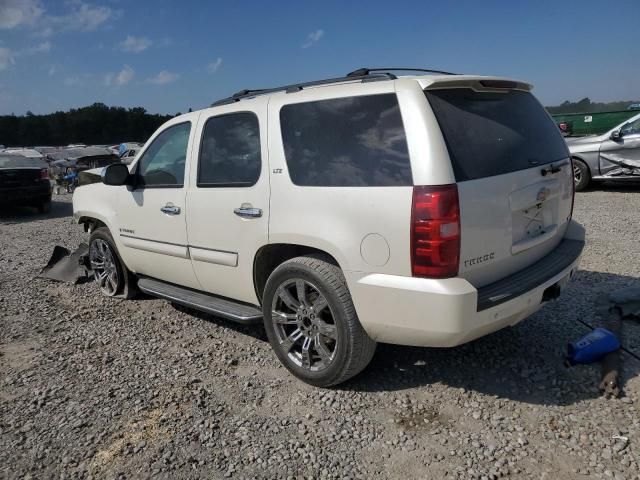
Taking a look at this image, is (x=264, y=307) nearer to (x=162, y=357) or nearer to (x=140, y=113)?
(x=162, y=357)

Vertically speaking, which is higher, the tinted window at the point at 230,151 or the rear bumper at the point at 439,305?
the tinted window at the point at 230,151

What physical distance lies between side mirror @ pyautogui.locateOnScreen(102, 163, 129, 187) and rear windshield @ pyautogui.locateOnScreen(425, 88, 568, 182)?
A: 9.62 ft

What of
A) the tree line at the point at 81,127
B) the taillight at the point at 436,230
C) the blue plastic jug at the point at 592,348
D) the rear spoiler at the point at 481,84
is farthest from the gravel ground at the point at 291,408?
the tree line at the point at 81,127

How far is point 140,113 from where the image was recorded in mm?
67500

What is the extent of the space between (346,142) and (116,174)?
2.45 metres

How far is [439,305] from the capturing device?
8.38ft

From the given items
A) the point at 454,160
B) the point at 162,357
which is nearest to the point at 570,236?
the point at 454,160

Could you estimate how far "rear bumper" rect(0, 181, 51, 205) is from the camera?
1180 centimetres

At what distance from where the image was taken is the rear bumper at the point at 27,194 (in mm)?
11797

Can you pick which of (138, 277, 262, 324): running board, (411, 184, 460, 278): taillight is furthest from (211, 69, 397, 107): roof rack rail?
(138, 277, 262, 324): running board

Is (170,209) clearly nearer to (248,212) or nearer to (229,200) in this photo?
(229,200)

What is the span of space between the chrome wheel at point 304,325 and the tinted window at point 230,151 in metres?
0.84

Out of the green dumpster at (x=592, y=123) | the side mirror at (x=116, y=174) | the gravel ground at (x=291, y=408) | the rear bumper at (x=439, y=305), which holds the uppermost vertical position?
the green dumpster at (x=592, y=123)

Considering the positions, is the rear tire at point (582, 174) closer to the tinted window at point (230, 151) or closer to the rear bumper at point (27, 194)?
the tinted window at point (230, 151)
